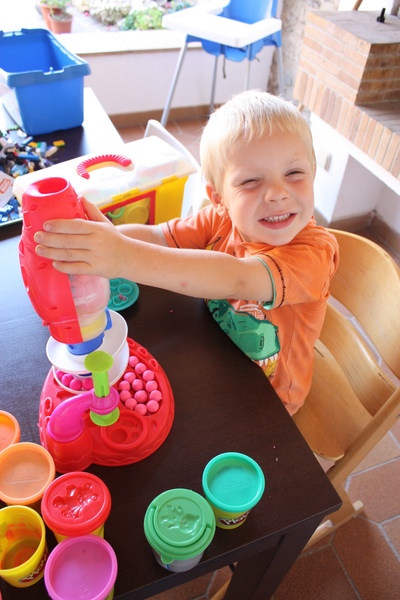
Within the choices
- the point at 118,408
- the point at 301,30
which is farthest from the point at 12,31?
the point at 301,30

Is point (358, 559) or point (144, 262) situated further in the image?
point (358, 559)

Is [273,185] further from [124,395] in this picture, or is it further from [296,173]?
[124,395]

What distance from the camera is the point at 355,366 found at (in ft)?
3.41

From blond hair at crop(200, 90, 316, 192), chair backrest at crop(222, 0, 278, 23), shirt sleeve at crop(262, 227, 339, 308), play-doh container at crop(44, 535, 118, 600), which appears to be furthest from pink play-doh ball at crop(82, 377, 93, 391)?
chair backrest at crop(222, 0, 278, 23)

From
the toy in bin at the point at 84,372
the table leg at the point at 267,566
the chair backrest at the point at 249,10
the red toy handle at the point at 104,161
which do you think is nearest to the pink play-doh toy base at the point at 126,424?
the toy in bin at the point at 84,372

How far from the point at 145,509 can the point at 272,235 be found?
0.46 meters

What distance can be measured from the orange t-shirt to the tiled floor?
573mm

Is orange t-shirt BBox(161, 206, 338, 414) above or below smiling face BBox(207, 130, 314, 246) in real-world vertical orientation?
below

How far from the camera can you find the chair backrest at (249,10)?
2.68 m

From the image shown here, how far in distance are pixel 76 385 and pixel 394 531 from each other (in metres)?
1.14

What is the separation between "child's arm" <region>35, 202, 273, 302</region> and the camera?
0.54m

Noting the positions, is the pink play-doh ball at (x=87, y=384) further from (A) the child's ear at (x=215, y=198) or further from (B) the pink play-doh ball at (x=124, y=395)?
(A) the child's ear at (x=215, y=198)

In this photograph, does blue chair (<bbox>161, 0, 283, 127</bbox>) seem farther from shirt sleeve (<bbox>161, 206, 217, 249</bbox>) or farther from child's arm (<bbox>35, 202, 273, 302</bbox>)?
child's arm (<bbox>35, 202, 273, 302</bbox>)

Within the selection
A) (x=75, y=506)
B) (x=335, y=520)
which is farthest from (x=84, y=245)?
(x=335, y=520)
